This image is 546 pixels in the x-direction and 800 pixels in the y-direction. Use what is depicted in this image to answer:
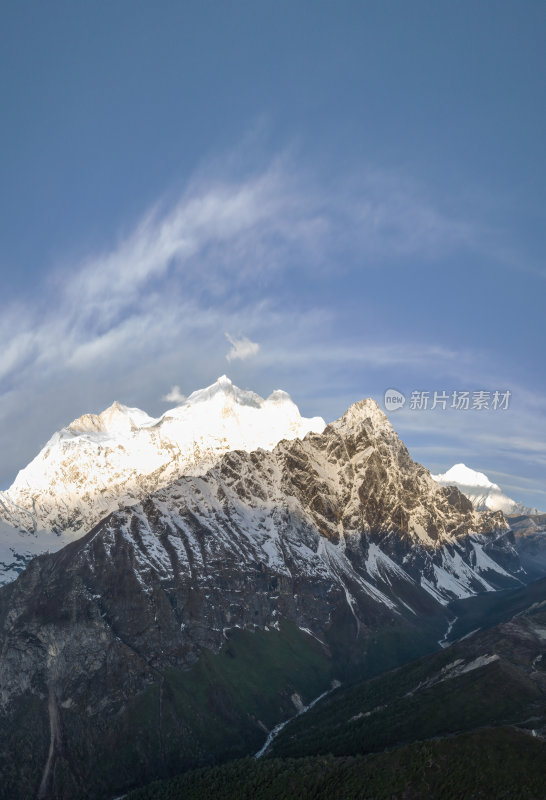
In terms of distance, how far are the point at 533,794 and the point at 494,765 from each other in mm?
14430

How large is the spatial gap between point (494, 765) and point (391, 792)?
1371 inches

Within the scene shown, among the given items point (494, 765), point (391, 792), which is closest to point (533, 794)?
point (494, 765)

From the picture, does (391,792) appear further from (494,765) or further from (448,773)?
(494,765)

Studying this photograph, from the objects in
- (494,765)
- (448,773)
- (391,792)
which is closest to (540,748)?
(494,765)

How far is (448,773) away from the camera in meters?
199

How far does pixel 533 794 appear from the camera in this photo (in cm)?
18562

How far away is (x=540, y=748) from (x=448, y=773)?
3151 cm

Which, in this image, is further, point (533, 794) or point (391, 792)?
point (391, 792)

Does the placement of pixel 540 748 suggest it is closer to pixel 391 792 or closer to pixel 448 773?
pixel 448 773

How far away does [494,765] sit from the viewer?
198 meters

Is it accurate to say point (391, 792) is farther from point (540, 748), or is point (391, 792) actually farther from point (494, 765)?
point (540, 748)

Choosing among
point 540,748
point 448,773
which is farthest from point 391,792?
point 540,748

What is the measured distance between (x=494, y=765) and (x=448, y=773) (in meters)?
15.1

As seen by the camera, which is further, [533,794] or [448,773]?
[448,773]
